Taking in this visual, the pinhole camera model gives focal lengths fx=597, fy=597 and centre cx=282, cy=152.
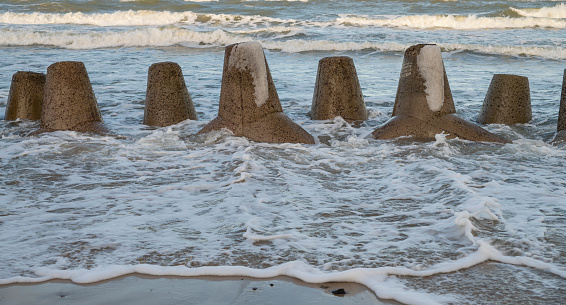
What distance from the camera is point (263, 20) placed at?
2689 centimetres

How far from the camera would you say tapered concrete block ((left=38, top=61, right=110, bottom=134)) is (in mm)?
6969

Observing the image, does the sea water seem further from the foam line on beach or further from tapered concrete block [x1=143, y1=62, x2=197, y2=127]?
tapered concrete block [x1=143, y1=62, x2=197, y2=127]

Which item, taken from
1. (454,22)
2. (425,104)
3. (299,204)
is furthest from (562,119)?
(454,22)

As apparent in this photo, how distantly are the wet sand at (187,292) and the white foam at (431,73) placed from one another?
13.3 ft

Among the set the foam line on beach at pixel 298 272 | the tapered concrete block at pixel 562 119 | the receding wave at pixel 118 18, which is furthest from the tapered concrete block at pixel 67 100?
the receding wave at pixel 118 18

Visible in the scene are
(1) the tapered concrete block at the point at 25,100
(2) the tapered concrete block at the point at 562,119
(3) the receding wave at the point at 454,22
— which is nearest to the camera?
(2) the tapered concrete block at the point at 562,119

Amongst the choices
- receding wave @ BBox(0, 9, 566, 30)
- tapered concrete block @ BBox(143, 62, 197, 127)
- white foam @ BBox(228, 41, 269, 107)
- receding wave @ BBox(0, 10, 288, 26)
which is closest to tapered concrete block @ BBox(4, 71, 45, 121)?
tapered concrete block @ BBox(143, 62, 197, 127)

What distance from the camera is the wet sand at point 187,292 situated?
2945 millimetres

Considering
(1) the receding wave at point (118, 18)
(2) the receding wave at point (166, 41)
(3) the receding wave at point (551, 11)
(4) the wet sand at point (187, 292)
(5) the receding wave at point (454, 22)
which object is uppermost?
(3) the receding wave at point (551, 11)

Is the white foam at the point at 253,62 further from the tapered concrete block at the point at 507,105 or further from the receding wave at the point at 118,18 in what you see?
the receding wave at the point at 118,18

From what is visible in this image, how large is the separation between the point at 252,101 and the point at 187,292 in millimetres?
3854

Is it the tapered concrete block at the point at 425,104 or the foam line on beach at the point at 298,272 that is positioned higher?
the tapered concrete block at the point at 425,104

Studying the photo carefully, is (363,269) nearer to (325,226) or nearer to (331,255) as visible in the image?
(331,255)

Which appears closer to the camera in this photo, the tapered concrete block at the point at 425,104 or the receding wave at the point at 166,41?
the tapered concrete block at the point at 425,104
